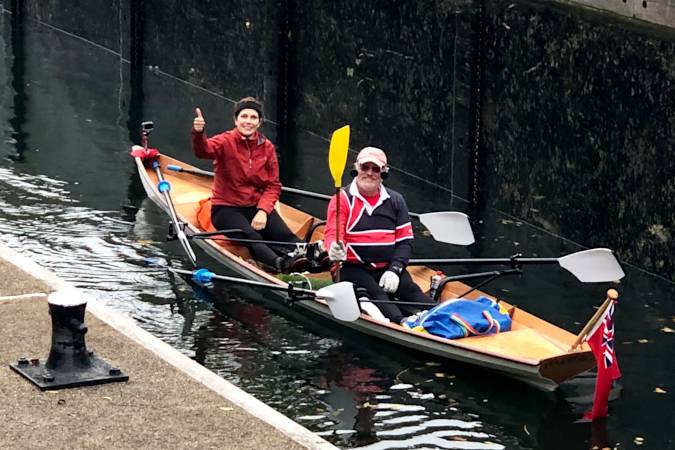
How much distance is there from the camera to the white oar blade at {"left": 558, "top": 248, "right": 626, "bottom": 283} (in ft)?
46.3

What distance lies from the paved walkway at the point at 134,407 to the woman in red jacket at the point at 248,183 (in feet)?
12.6

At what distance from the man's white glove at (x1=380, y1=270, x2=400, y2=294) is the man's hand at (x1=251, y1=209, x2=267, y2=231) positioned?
212cm

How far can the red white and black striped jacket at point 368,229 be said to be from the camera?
13898mm

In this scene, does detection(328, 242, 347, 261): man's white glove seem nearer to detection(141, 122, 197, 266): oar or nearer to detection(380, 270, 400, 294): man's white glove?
detection(380, 270, 400, 294): man's white glove

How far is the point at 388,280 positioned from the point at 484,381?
132 centimetres

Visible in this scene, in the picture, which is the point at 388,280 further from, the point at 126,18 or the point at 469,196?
the point at 126,18

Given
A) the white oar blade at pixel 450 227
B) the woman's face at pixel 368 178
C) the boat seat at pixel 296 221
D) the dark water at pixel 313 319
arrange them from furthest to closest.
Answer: the boat seat at pixel 296 221 → the white oar blade at pixel 450 227 → the woman's face at pixel 368 178 → the dark water at pixel 313 319

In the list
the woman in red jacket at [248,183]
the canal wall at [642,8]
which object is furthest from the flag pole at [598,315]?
the canal wall at [642,8]

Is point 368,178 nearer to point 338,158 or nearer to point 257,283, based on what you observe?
point 338,158

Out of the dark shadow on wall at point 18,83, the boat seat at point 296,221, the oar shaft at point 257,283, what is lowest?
the dark shadow on wall at point 18,83

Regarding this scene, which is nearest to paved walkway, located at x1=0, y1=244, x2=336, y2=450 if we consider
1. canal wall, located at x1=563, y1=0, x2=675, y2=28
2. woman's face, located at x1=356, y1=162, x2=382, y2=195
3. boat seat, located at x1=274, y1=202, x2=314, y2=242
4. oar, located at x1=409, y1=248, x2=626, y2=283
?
woman's face, located at x1=356, y1=162, x2=382, y2=195

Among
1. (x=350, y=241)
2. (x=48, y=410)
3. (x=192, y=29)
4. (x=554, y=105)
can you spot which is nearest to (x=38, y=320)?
(x=48, y=410)

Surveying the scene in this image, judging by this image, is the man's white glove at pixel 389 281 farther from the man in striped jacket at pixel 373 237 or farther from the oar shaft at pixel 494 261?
the oar shaft at pixel 494 261

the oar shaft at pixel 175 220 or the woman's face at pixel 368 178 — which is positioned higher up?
the woman's face at pixel 368 178
